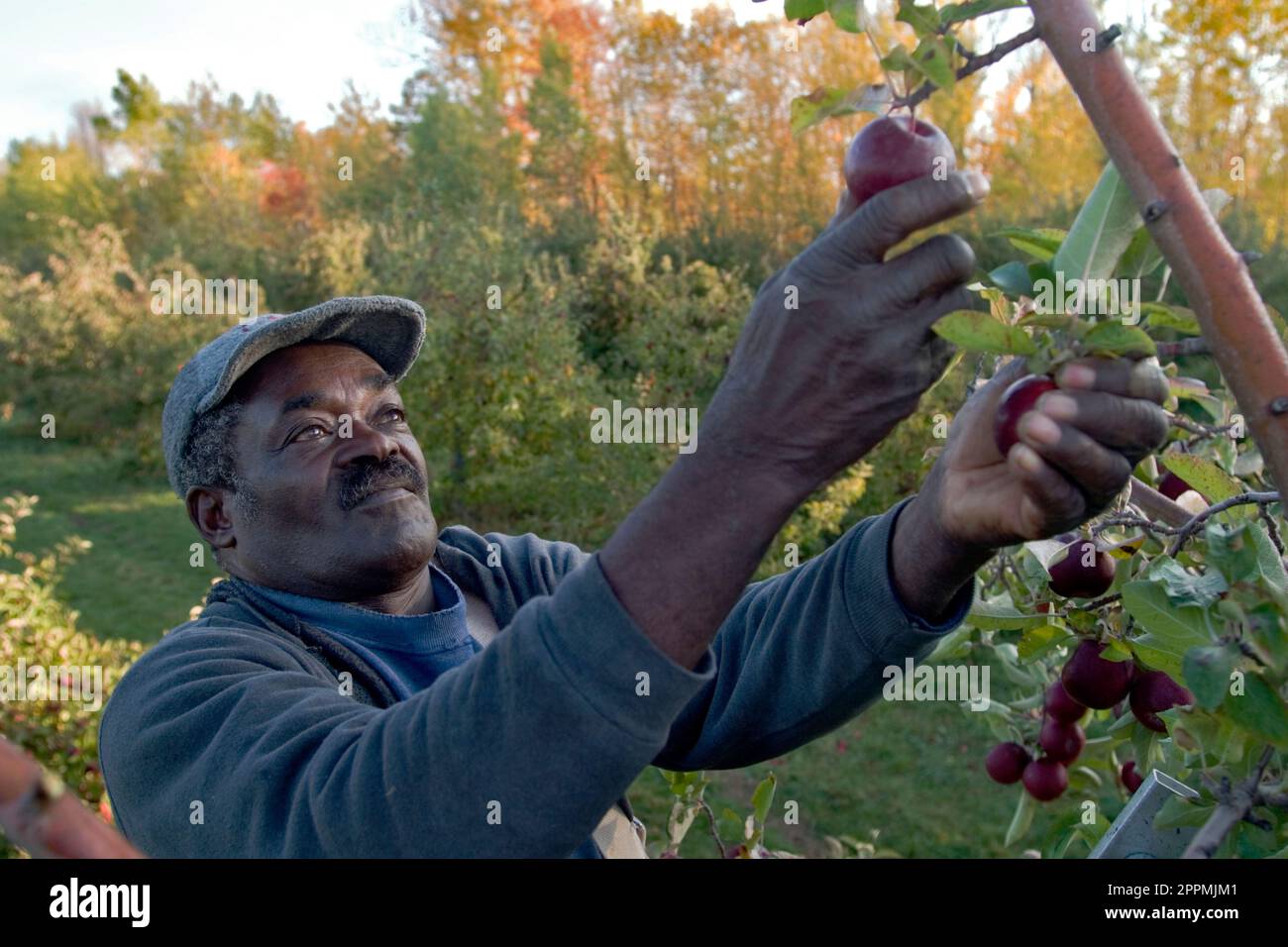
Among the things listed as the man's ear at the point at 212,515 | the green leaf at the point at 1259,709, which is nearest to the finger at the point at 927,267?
the green leaf at the point at 1259,709

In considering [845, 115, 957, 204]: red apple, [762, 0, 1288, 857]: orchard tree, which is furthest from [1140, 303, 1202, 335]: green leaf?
[845, 115, 957, 204]: red apple

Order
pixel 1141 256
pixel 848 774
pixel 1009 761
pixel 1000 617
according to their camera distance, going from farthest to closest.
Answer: pixel 848 774
pixel 1009 761
pixel 1000 617
pixel 1141 256

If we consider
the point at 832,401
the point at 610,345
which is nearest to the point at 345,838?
the point at 832,401

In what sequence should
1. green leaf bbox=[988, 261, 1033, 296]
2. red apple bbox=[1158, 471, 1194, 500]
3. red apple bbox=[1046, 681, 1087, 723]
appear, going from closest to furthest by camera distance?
green leaf bbox=[988, 261, 1033, 296], red apple bbox=[1158, 471, 1194, 500], red apple bbox=[1046, 681, 1087, 723]

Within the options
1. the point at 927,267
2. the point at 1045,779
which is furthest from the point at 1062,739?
the point at 927,267

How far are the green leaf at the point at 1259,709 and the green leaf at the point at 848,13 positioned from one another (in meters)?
0.77

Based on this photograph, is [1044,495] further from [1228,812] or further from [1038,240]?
[1228,812]

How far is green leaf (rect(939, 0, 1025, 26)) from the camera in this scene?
1074mm

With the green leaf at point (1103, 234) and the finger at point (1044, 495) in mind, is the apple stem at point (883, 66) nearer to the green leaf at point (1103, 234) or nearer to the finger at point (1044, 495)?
the green leaf at point (1103, 234)

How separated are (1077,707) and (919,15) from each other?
5.26 feet

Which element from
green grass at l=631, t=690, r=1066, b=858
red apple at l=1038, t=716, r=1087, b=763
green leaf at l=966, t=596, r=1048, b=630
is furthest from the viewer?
green grass at l=631, t=690, r=1066, b=858

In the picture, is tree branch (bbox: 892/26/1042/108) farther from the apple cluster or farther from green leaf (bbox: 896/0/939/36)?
the apple cluster

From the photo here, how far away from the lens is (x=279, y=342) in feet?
6.47

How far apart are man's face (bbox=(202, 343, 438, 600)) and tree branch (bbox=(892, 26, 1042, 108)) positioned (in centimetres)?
103
